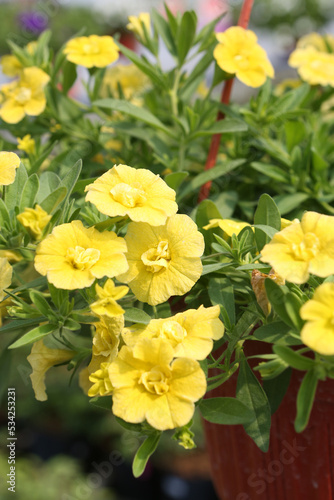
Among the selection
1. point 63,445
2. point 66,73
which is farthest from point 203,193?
point 63,445

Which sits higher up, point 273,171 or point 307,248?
point 307,248

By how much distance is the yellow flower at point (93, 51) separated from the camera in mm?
749

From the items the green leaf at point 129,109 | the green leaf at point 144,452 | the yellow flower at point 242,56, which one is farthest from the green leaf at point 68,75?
the green leaf at point 144,452

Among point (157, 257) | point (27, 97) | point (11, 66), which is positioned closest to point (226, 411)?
point (157, 257)

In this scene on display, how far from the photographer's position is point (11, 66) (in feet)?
2.79

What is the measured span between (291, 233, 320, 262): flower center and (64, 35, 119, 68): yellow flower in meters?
0.45

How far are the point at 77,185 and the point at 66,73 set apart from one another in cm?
31

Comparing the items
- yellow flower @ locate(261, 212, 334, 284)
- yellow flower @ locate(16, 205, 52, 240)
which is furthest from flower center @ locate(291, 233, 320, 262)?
yellow flower @ locate(16, 205, 52, 240)

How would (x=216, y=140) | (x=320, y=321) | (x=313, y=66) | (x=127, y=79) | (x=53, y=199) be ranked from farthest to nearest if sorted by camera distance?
1. (x=127, y=79)
2. (x=313, y=66)
3. (x=216, y=140)
4. (x=53, y=199)
5. (x=320, y=321)

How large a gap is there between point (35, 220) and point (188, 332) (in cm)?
16

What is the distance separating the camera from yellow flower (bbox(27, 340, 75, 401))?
0.54 meters

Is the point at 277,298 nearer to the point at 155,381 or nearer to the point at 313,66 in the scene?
→ the point at 155,381

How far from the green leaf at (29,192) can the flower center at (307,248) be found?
9.8 inches

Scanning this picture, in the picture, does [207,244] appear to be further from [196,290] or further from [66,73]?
[66,73]
